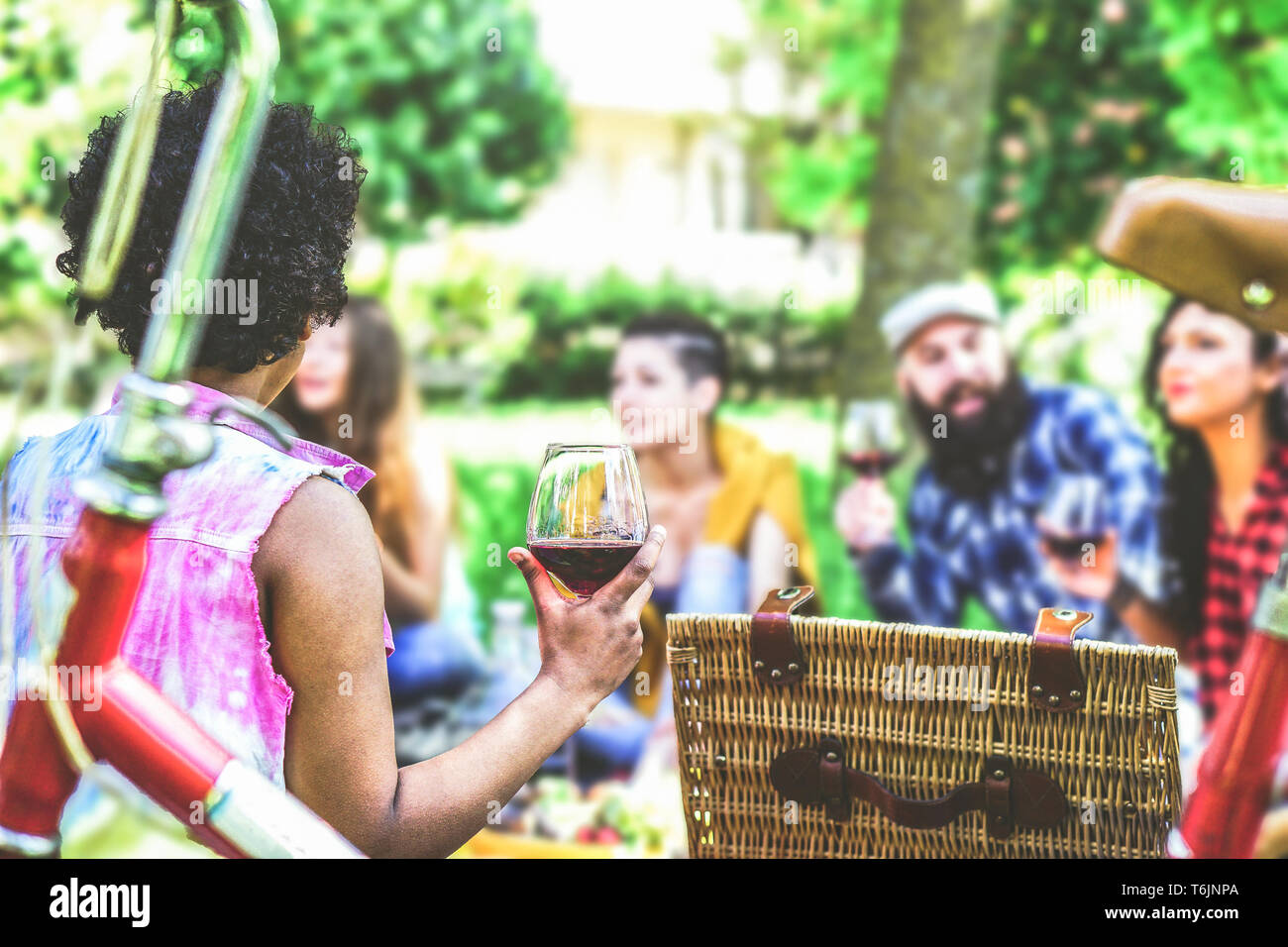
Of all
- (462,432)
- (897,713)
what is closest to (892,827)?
(897,713)

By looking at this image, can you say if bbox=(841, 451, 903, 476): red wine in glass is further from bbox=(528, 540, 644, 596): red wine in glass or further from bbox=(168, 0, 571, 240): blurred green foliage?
bbox=(168, 0, 571, 240): blurred green foliage

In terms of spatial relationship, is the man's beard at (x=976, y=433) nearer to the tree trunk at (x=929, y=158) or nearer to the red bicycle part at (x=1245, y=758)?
the tree trunk at (x=929, y=158)

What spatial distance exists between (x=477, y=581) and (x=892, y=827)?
4.47 meters

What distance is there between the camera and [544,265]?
8320mm

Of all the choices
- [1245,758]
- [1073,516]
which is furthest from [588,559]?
[1073,516]

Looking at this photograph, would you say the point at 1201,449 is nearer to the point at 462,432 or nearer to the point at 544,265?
the point at 462,432

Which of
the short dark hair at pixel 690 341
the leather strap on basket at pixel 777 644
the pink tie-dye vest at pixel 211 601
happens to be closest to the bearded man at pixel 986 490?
the short dark hair at pixel 690 341

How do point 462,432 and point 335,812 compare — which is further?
point 462,432

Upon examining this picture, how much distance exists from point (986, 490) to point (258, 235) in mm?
3498

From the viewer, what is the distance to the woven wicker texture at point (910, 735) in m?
1.36

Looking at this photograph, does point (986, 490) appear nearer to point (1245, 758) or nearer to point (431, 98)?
point (1245, 758)

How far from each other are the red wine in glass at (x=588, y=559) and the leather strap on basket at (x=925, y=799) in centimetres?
29

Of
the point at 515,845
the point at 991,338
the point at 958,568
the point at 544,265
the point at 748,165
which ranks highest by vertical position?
the point at 748,165

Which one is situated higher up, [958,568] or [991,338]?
[991,338]
